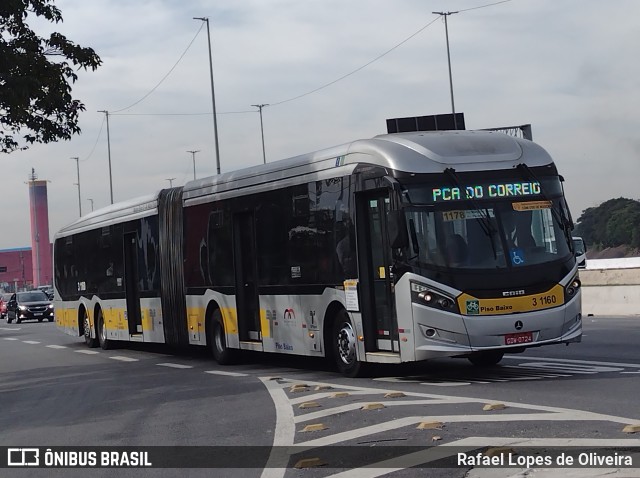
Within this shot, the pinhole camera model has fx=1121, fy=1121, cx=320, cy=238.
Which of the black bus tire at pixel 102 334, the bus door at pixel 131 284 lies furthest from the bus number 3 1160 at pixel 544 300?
the black bus tire at pixel 102 334

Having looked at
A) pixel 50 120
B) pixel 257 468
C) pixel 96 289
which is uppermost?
pixel 50 120

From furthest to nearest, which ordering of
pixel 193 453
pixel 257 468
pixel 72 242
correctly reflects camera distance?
pixel 72 242 < pixel 193 453 < pixel 257 468

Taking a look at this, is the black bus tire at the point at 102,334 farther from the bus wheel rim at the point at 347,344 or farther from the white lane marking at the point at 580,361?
the bus wheel rim at the point at 347,344

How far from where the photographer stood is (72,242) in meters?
29.7

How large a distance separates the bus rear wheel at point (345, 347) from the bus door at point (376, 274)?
467 mm

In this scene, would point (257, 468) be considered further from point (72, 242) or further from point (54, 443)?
point (72, 242)

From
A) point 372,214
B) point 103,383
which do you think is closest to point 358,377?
point 372,214

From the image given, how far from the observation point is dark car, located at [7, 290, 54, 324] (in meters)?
57.5

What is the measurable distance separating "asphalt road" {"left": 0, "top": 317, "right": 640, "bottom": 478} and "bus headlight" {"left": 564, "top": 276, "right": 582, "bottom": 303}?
987 millimetres

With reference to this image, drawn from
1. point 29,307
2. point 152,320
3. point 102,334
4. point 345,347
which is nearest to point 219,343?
point 152,320

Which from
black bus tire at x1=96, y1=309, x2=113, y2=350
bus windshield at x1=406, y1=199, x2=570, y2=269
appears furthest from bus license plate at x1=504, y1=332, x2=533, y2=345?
black bus tire at x1=96, y1=309, x2=113, y2=350

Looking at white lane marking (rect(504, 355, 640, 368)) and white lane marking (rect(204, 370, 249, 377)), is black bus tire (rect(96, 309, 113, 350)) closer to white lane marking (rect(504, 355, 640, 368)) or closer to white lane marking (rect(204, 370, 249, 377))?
white lane marking (rect(204, 370, 249, 377))

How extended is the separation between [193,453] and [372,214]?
5855mm

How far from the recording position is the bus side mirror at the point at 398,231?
1394cm
